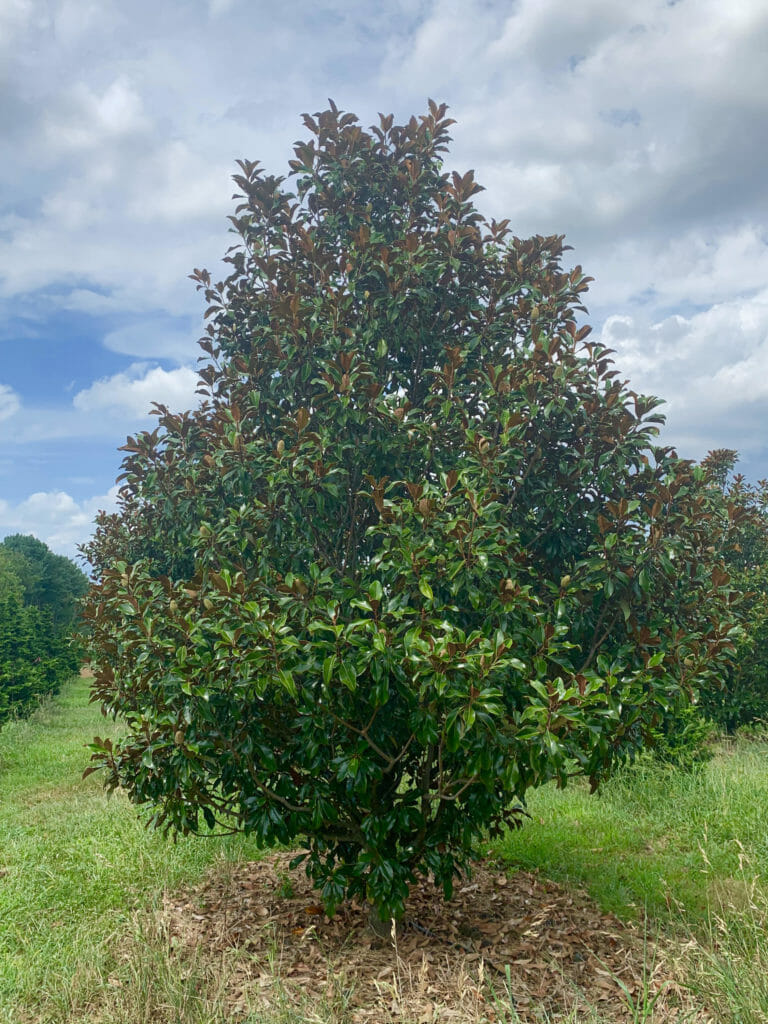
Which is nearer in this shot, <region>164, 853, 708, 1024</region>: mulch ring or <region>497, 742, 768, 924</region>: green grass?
<region>164, 853, 708, 1024</region>: mulch ring

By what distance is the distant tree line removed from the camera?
779 inches

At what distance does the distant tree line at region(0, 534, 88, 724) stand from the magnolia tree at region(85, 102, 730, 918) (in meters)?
3.51

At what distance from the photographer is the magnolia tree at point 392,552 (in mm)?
4488

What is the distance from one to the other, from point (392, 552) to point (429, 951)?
3078mm

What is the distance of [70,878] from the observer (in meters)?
7.21

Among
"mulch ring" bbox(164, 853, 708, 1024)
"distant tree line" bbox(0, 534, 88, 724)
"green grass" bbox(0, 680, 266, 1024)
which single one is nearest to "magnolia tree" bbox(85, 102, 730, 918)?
"mulch ring" bbox(164, 853, 708, 1024)

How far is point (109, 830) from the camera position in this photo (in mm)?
8641

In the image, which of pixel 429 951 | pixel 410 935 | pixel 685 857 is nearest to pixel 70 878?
pixel 410 935

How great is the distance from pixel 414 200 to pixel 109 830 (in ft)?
24.1

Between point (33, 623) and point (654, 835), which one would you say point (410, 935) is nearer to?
point (654, 835)

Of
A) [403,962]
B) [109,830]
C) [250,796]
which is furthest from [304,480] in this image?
[109,830]

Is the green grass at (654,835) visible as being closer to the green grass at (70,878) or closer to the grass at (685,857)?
the grass at (685,857)

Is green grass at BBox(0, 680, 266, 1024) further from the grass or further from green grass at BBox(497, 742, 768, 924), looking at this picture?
the grass

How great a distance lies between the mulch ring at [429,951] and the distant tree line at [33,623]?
315cm
